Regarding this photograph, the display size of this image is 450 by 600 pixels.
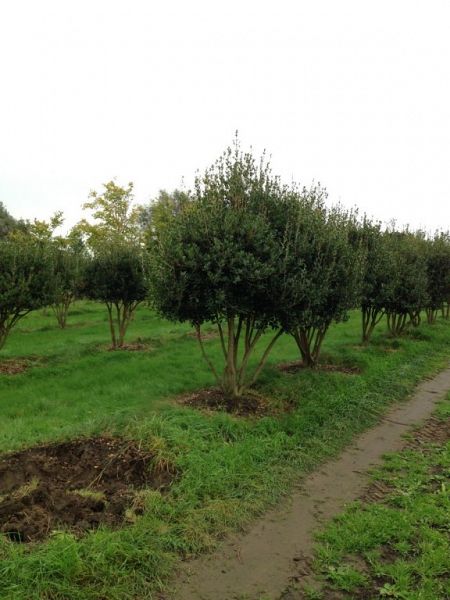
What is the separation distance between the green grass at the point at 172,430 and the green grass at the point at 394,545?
923mm

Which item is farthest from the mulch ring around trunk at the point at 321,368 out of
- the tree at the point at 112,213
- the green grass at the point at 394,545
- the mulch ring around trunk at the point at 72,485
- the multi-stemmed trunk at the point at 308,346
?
the tree at the point at 112,213

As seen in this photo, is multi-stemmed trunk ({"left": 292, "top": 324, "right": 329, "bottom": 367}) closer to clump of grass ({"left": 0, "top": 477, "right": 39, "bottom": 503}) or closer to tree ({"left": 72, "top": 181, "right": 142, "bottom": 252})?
clump of grass ({"left": 0, "top": 477, "right": 39, "bottom": 503})

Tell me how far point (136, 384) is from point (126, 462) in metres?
4.34

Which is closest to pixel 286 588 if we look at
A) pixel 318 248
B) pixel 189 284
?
pixel 189 284

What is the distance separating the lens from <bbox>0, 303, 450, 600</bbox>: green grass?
364cm

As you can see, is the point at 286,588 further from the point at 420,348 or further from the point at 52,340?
the point at 52,340

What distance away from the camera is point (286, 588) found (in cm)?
367

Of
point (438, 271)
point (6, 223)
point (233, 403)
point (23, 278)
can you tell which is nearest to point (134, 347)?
point (23, 278)

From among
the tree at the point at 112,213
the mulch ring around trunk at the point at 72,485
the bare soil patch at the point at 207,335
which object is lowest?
the mulch ring around trunk at the point at 72,485

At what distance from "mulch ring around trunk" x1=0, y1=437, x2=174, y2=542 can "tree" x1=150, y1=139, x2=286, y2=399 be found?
2461 mm

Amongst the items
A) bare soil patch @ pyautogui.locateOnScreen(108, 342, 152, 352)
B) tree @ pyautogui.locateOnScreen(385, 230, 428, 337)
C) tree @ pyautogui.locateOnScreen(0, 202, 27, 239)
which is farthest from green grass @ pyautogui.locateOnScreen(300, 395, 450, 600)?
tree @ pyautogui.locateOnScreen(0, 202, 27, 239)

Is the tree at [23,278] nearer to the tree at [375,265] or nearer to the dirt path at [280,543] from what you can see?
the tree at [375,265]

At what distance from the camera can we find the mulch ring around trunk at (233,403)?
25.1 feet

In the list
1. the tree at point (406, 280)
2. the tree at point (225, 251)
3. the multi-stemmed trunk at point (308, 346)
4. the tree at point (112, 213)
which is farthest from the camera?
the tree at point (112, 213)
